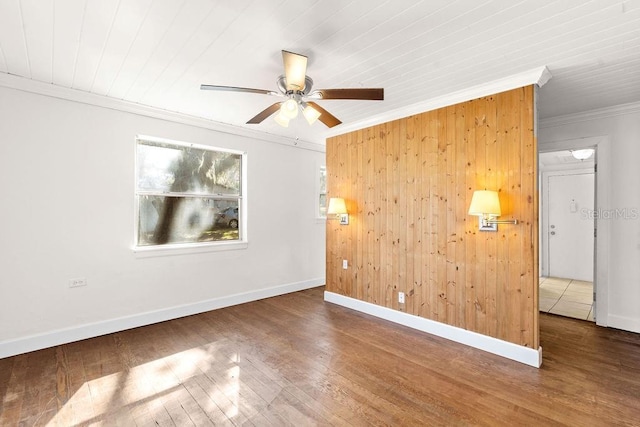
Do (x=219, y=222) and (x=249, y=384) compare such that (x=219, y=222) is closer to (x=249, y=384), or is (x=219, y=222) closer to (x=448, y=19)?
(x=249, y=384)

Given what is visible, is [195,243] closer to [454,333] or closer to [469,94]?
[454,333]

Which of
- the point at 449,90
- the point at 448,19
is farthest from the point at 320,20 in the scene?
the point at 449,90

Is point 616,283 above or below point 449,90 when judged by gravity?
below

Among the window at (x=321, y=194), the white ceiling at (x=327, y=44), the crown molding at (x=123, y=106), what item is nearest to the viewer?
the white ceiling at (x=327, y=44)

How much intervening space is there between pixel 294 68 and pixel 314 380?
2411 mm

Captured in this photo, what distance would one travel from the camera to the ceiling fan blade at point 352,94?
2.15 metres

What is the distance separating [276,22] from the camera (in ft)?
6.36

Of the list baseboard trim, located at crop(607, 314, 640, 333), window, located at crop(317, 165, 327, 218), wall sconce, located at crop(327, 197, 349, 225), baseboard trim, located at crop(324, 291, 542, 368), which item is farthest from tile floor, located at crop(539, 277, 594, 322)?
window, located at crop(317, 165, 327, 218)

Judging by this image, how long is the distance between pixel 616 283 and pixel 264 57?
4679mm

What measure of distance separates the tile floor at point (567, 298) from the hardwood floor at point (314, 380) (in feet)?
2.19

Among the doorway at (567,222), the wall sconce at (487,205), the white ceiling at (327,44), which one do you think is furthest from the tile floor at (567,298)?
the white ceiling at (327,44)

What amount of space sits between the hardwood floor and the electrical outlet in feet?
1.99

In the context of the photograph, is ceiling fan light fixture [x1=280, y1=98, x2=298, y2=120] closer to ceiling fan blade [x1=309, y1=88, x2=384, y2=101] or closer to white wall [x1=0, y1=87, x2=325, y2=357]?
ceiling fan blade [x1=309, y1=88, x2=384, y2=101]

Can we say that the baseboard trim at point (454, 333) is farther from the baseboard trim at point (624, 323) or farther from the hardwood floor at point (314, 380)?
the baseboard trim at point (624, 323)
